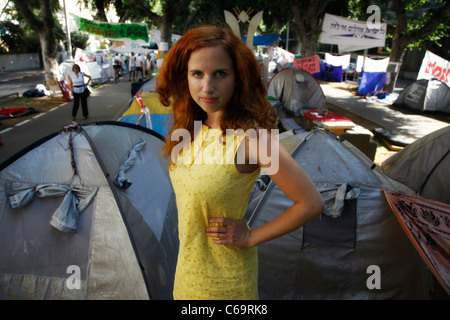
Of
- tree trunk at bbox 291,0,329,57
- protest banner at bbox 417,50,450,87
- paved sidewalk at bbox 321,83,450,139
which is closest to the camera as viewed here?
paved sidewalk at bbox 321,83,450,139

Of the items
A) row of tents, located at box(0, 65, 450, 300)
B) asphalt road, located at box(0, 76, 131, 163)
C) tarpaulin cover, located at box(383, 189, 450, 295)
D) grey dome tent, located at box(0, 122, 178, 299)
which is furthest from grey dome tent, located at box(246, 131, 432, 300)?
asphalt road, located at box(0, 76, 131, 163)

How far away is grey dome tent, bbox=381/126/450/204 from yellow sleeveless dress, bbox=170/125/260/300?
3.54m

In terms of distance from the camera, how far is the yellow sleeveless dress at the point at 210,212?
1.07 meters

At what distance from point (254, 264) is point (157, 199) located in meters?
1.75

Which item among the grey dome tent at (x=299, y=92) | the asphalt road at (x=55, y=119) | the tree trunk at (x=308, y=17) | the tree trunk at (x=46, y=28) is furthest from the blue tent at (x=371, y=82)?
the tree trunk at (x=46, y=28)

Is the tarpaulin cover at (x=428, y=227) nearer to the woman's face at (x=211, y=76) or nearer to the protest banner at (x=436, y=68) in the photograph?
the woman's face at (x=211, y=76)

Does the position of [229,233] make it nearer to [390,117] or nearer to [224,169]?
[224,169]

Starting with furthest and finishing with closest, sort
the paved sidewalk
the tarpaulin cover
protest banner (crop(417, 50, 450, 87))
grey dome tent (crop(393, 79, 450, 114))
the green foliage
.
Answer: the green foliage → protest banner (crop(417, 50, 450, 87)) → grey dome tent (crop(393, 79, 450, 114)) → the paved sidewalk → the tarpaulin cover

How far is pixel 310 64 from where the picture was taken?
9.41 meters

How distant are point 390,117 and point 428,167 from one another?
6740 millimetres

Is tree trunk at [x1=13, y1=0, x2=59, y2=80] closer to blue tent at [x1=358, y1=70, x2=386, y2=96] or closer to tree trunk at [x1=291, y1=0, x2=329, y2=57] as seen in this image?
tree trunk at [x1=291, y1=0, x2=329, y2=57]

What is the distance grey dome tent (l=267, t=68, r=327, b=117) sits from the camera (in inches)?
367

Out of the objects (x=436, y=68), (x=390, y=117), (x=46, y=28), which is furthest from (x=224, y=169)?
(x=46, y=28)

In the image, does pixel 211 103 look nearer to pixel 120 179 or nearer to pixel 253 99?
pixel 253 99
